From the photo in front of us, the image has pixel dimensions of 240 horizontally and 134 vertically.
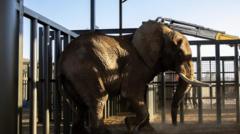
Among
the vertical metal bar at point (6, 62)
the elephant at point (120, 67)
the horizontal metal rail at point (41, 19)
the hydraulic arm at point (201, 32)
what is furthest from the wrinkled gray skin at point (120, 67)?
the hydraulic arm at point (201, 32)

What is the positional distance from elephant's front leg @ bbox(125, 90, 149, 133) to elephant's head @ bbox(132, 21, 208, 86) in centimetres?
66

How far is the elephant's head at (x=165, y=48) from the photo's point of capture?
23.5 feet

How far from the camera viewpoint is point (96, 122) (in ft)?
19.9

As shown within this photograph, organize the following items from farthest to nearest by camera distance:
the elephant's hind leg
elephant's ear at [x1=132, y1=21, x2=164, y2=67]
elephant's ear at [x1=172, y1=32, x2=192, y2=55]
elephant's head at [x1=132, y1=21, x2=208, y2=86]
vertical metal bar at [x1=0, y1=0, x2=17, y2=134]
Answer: elephant's ear at [x1=172, y1=32, x2=192, y2=55] → elephant's head at [x1=132, y1=21, x2=208, y2=86] → elephant's ear at [x1=132, y1=21, x2=164, y2=67] → the elephant's hind leg → vertical metal bar at [x1=0, y1=0, x2=17, y2=134]

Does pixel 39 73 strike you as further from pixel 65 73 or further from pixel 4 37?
pixel 4 37

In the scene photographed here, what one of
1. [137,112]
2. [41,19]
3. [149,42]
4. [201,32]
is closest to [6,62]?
[41,19]

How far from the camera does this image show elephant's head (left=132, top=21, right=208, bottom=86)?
7176mm

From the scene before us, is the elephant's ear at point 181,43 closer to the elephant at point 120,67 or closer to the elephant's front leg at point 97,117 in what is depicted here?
the elephant at point 120,67

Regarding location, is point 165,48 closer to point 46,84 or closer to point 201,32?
point 46,84

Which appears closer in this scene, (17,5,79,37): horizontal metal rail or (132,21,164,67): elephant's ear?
(17,5,79,37): horizontal metal rail

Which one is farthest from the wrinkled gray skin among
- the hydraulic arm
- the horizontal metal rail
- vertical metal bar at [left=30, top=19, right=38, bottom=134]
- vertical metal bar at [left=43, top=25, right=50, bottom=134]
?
the hydraulic arm

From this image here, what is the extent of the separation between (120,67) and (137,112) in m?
0.72

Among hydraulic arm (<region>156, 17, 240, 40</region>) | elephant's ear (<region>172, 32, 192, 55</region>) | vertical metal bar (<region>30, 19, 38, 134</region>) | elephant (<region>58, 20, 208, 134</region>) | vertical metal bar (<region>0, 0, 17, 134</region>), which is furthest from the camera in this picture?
hydraulic arm (<region>156, 17, 240, 40</region>)

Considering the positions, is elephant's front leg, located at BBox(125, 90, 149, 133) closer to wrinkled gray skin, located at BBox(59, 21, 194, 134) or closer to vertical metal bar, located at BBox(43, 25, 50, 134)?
wrinkled gray skin, located at BBox(59, 21, 194, 134)
